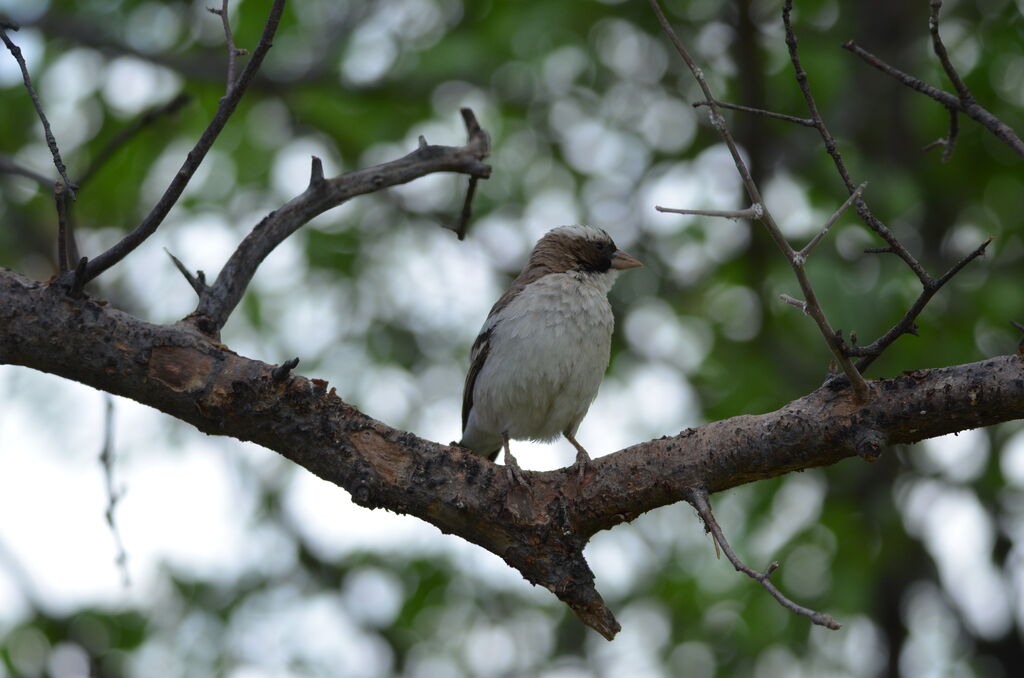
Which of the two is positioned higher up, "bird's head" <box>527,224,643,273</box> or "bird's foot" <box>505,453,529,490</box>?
"bird's head" <box>527,224,643,273</box>

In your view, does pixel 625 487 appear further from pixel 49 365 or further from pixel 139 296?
pixel 139 296

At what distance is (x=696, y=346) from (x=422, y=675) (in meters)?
3.56

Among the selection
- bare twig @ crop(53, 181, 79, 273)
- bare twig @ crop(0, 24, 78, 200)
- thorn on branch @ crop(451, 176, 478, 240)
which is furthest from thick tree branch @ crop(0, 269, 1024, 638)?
thorn on branch @ crop(451, 176, 478, 240)

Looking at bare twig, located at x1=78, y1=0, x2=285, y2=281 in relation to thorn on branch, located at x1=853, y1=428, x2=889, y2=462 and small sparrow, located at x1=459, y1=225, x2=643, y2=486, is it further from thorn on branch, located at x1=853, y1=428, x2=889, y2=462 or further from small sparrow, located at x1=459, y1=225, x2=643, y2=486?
small sparrow, located at x1=459, y1=225, x2=643, y2=486

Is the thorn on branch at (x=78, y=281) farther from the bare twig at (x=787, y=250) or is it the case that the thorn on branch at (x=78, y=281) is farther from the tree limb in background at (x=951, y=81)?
the tree limb in background at (x=951, y=81)

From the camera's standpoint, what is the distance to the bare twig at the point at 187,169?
2885 millimetres

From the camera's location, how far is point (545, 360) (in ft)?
16.8

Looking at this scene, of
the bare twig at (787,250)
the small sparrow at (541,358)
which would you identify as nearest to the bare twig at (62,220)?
the bare twig at (787,250)

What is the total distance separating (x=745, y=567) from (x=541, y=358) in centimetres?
262

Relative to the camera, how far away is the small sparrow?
16.9 feet

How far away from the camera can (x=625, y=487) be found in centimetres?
337

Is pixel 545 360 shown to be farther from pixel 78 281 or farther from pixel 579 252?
pixel 78 281

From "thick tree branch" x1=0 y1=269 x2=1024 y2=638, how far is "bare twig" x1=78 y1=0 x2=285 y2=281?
0.29m

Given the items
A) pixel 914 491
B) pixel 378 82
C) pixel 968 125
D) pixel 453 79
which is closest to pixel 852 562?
pixel 914 491
